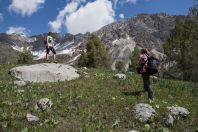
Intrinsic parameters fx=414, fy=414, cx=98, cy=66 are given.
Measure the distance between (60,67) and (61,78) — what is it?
6.45 ft

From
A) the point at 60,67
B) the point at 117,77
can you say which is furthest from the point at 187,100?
the point at 60,67

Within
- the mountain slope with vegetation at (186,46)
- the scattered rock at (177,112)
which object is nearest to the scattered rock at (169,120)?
the scattered rock at (177,112)

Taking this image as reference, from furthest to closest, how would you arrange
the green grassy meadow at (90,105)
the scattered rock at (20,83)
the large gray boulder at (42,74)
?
the large gray boulder at (42,74) < the scattered rock at (20,83) < the green grassy meadow at (90,105)

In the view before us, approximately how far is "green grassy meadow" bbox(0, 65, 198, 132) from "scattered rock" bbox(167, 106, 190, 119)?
0.27 metres

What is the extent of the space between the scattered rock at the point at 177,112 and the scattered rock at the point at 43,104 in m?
6.21

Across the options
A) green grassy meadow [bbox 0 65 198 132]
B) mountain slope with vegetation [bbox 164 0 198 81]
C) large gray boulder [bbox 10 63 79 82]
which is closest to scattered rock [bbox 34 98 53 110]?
green grassy meadow [bbox 0 65 198 132]

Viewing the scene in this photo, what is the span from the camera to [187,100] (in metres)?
25.5

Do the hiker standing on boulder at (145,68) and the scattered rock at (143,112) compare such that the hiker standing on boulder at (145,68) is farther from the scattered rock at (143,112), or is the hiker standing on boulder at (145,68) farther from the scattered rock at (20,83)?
the scattered rock at (20,83)

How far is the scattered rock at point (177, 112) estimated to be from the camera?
2095cm

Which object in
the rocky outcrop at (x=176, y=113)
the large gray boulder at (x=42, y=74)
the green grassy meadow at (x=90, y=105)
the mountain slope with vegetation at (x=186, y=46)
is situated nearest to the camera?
the green grassy meadow at (x=90, y=105)

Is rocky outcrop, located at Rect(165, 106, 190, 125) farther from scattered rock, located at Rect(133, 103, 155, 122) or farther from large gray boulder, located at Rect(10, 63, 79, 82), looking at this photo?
large gray boulder, located at Rect(10, 63, 79, 82)

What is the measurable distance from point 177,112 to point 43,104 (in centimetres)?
689

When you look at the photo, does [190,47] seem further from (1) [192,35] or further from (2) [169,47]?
(2) [169,47]

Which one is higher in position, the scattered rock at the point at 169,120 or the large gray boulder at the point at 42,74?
the large gray boulder at the point at 42,74
